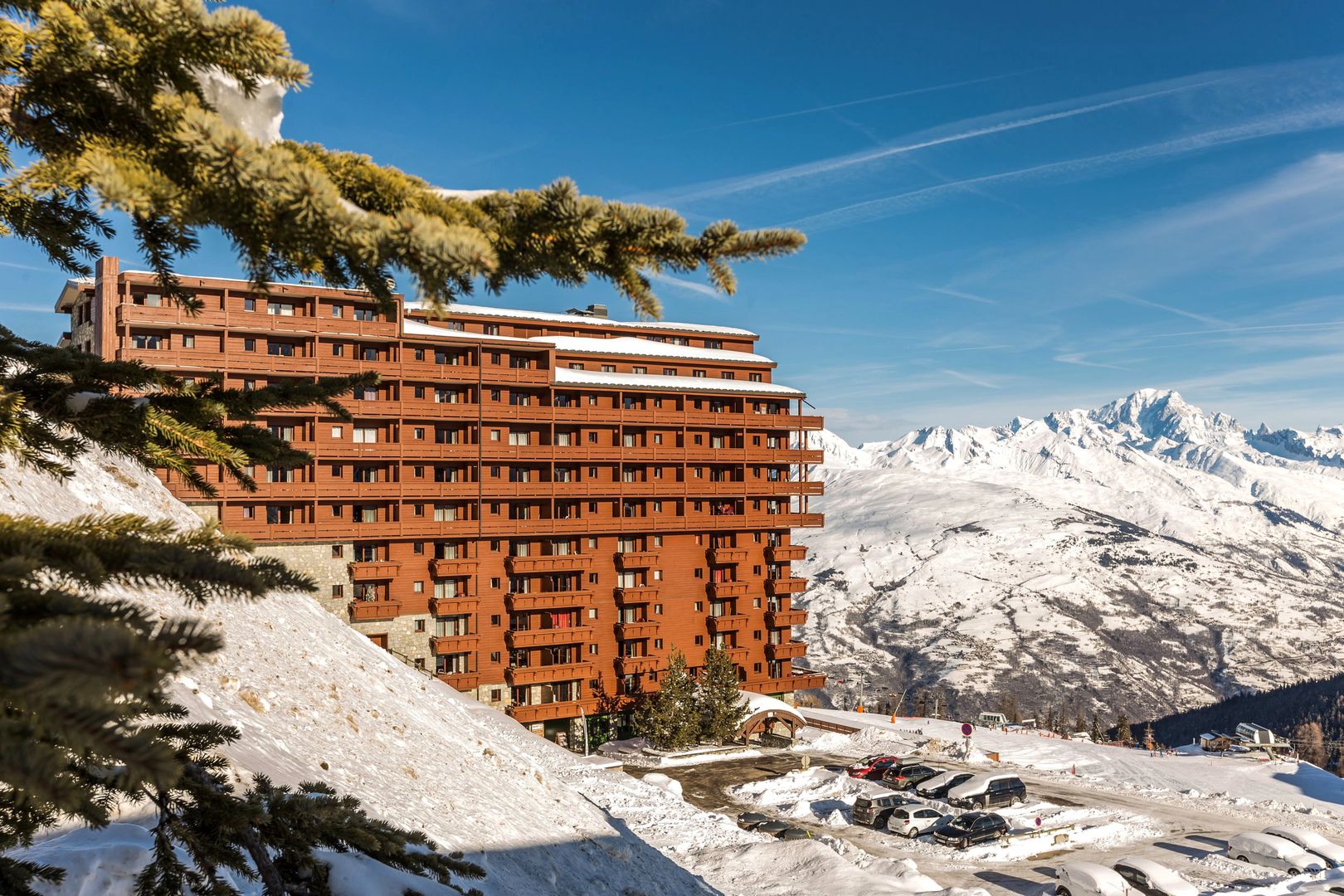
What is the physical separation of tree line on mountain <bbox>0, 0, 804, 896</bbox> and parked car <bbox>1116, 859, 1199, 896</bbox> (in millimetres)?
37431

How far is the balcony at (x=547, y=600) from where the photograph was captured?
188 ft

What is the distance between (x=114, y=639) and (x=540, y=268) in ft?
11.4

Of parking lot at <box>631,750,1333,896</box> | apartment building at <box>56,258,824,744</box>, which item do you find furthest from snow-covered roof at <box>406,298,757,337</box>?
parking lot at <box>631,750,1333,896</box>

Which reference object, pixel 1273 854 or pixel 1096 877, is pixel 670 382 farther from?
pixel 1273 854

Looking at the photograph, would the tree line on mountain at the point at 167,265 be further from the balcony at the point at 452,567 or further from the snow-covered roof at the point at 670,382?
the snow-covered roof at the point at 670,382

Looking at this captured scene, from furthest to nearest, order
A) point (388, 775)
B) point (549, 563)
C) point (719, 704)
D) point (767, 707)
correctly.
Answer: point (767, 707)
point (719, 704)
point (549, 563)
point (388, 775)

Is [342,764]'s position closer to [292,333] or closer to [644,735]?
[292,333]

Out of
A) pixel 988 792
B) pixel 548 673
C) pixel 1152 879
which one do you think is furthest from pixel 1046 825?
pixel 548 673

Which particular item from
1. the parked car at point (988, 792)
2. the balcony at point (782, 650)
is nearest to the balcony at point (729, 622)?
the balcony at point (782, 650)

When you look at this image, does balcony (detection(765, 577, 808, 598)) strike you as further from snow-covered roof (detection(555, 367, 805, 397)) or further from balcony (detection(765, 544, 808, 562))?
snow-covered roof (detection(555, 367, 805, 397))

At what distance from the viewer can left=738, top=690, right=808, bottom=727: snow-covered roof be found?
6057 centimetres

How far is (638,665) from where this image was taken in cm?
6175

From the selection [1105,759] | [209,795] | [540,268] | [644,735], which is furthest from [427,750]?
[1105,759]

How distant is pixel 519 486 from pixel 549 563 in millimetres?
5917
